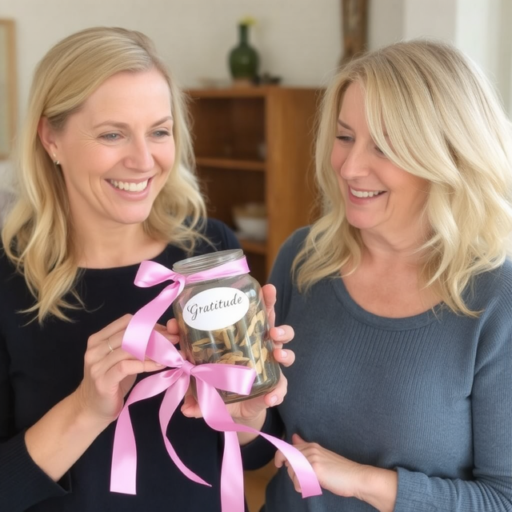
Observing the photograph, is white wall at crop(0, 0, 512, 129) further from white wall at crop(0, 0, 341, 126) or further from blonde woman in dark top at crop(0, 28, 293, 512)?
blonde woman in dark top at crop(0, 28, 293, 512)

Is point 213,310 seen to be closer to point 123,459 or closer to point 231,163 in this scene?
point 123,459

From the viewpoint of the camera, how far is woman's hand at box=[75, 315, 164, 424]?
1.01 meters

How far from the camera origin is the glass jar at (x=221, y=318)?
939 mm

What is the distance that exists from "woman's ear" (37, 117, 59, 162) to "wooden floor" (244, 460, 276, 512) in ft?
5.88

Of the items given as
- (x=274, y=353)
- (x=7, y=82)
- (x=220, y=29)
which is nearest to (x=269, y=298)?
(x=274, y=353)

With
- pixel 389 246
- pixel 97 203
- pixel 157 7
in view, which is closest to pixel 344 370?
pixel 389 246

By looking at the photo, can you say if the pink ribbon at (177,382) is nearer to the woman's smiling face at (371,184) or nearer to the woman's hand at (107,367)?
the woman's hand at (107,367)

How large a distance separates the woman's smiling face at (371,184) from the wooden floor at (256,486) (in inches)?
66.7

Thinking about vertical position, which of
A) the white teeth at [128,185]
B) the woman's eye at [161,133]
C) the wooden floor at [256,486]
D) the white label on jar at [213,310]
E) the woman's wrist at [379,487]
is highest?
the woman's eye at [161,133]

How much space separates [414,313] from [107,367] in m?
0.56

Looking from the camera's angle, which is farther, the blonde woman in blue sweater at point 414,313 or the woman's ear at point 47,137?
the woman's ear at point 47,137

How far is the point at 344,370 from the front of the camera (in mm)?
1272

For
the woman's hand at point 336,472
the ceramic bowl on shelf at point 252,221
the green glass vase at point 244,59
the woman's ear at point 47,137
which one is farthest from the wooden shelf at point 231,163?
the woman's hand at point 336,472

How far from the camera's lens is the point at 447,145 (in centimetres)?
123
